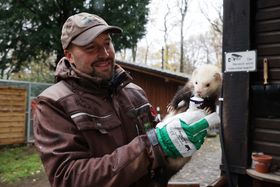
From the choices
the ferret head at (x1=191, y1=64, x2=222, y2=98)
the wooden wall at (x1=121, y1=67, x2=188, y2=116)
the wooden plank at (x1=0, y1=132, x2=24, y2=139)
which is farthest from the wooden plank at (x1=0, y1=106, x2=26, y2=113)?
the ferret head at (x1=191, y1=64, x2=222, y2=98)

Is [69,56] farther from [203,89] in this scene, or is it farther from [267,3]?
[267,3]

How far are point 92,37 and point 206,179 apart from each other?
23.2ft

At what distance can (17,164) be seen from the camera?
32.8 feet

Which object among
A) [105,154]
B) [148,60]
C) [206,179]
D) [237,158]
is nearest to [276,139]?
[237,158]

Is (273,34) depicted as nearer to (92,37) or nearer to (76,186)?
(92,37)

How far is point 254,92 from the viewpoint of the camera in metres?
3.87

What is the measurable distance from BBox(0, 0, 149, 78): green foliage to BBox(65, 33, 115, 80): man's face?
46.6 ft

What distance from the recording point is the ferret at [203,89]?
8.86 feet

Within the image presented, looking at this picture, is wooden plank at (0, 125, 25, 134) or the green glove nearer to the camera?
the green glove

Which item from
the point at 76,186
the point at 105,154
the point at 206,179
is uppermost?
the point at 105,154

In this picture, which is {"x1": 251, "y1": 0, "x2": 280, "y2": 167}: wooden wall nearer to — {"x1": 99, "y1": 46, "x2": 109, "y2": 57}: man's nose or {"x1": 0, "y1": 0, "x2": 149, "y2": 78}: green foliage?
{"x1": 99, "y1": 46, "x2": 109, "y2": 57}: man's nose

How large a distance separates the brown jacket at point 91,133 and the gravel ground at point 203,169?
489cm

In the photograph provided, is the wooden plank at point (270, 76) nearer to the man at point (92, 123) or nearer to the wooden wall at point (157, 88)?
the man at point (92, 123)

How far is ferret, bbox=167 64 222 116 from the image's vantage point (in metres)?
2.70
